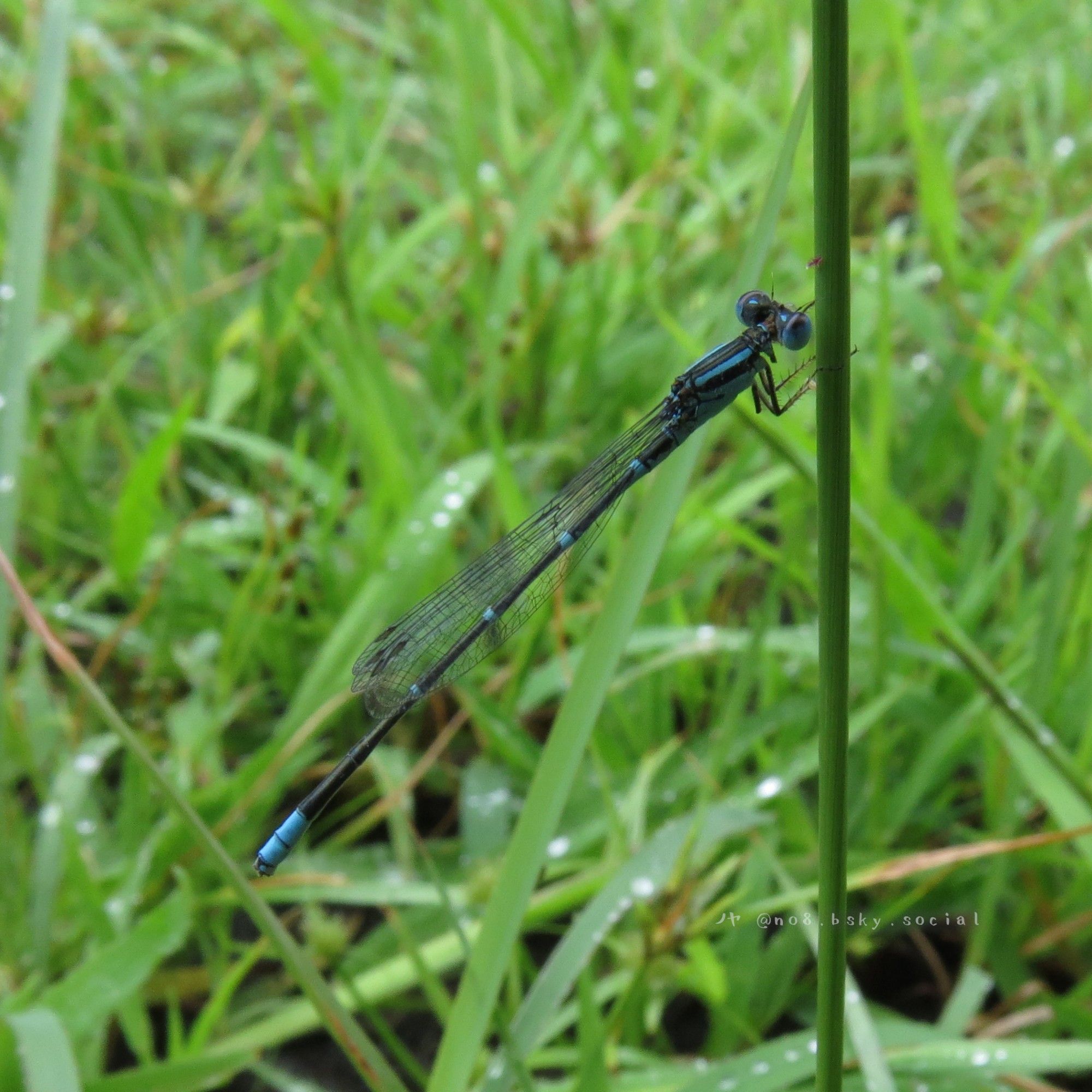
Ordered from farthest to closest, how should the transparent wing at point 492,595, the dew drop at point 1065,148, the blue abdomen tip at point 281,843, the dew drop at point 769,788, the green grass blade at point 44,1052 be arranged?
1. the dew drop at point 1065,148
2. the dew drop at point 769,788
3. the transparent wing at point 492,595
4. the green grass blade at point 44,1052
5. the blue abdomen tip at point 281,843

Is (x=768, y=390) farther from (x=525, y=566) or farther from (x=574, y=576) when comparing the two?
(x=574, y=576)

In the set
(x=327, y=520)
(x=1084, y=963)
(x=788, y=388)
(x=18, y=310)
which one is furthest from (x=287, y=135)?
(x=1084, y=963)

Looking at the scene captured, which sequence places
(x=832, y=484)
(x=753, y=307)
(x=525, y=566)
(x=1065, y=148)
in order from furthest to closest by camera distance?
(x=1065, y=148)
(x=525, y=566)
(x=753, y=307)
(x=832, y=484)

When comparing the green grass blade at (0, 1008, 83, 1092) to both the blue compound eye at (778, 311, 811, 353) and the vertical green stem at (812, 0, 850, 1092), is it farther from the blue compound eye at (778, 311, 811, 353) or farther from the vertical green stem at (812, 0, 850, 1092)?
the blue compound eye at (778, 311, 811, 353)

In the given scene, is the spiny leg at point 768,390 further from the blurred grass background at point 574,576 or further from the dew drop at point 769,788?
the dew drop at point 769,788

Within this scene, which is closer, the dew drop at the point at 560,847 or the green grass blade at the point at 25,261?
the green grass blade at the point at 25,261

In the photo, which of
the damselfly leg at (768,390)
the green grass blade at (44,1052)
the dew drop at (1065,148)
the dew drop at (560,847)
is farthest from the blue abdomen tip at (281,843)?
the dew drop at (1065,148)

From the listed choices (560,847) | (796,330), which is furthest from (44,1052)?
(796,330)

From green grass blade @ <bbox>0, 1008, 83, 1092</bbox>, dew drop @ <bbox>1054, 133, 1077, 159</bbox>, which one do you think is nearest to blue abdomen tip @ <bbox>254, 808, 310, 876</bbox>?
green grass blade @ <bbox>0, 1008, 83, 1092</bbox>

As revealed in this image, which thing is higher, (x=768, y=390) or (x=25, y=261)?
(x=25, y=261)
